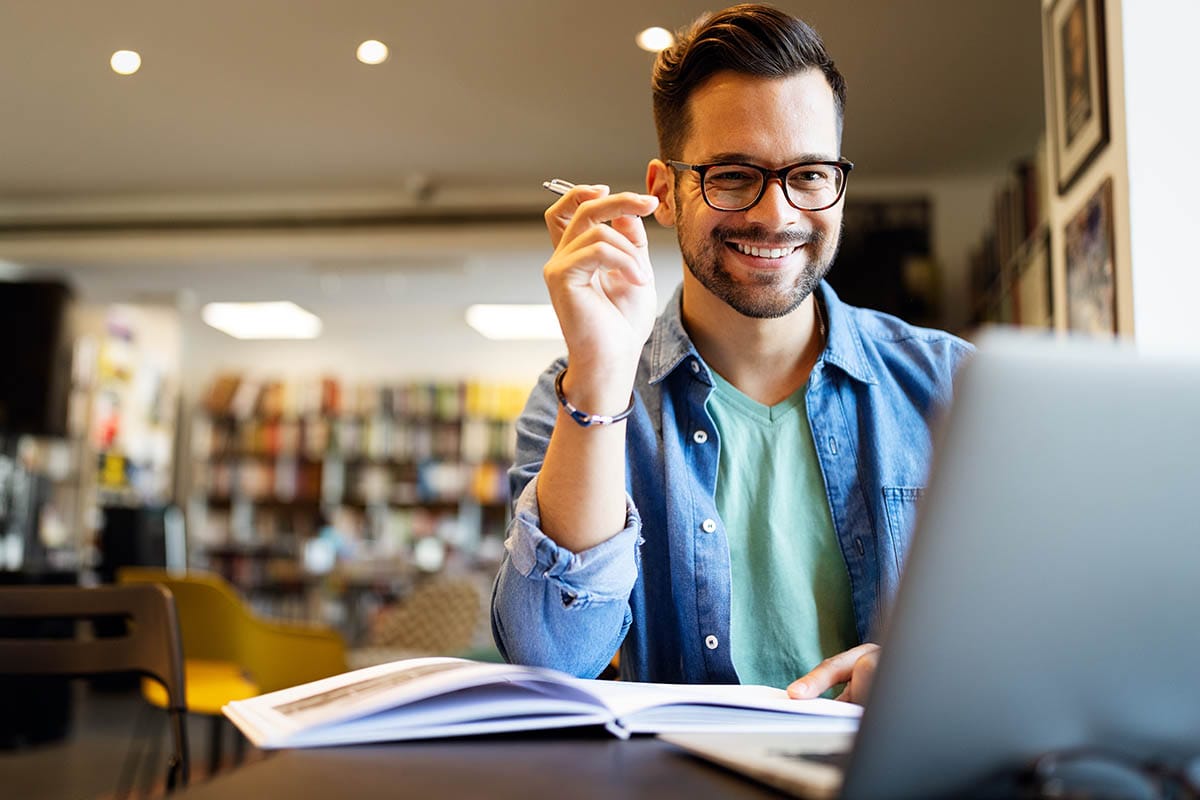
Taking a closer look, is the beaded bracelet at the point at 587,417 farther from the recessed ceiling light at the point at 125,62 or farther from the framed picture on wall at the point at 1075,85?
the recessed ceiling light at the point at 125,62

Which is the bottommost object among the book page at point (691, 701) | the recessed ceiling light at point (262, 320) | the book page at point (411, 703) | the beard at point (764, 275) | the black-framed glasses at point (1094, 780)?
the book page at point (691, 701)

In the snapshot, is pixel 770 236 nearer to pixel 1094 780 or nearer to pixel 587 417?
pixel 587 417

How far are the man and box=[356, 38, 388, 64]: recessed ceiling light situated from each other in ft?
9.11

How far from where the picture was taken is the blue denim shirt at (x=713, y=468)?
109 centimetres

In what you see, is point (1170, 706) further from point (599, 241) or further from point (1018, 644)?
point (599, 241)

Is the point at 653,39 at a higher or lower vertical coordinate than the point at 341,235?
higher

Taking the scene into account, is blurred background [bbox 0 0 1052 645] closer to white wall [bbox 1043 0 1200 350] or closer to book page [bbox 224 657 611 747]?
white wall [bbox 1043 0 1200 350]

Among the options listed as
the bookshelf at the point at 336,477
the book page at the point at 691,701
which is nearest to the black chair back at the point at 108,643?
the book page at the point at 691,701

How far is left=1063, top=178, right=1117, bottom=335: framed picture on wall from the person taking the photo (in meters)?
1.94

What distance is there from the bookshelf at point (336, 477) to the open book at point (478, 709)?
7.59 m

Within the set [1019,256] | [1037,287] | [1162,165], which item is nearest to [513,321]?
[1019,256]

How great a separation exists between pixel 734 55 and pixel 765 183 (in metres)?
0.15

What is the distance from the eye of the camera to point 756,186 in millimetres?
1115

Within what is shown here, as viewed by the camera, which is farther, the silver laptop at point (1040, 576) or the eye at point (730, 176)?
the eye at point (730, 176)
